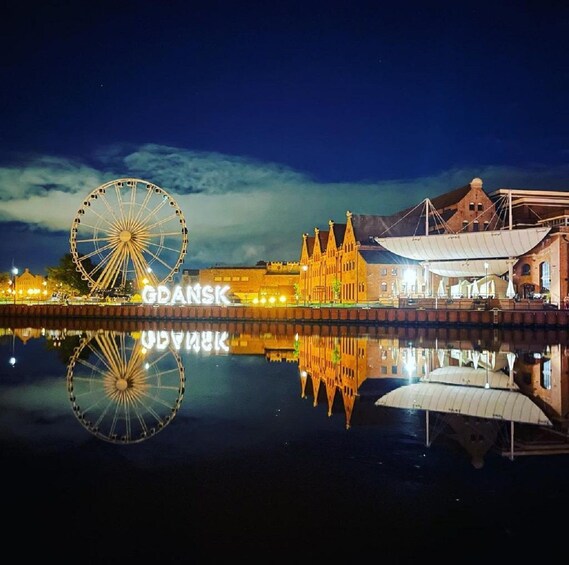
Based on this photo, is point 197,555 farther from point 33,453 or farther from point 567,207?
point 567,207

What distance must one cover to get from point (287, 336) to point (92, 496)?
2982 centimetres

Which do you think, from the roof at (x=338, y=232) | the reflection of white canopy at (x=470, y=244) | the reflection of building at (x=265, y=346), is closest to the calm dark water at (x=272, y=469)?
the reflection of building at (x=265, y=346)

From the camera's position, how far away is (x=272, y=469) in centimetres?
844

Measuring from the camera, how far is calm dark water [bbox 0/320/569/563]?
602cm

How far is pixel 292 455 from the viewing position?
9.20 metres

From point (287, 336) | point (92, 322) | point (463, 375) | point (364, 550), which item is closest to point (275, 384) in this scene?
point (463, 375)

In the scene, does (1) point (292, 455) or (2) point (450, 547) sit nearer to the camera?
(2) point (450, 547)

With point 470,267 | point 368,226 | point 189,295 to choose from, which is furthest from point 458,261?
point 189,295

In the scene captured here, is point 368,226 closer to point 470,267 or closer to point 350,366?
point 470,267

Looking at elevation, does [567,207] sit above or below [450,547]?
above

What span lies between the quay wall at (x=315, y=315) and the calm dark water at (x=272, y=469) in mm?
27330

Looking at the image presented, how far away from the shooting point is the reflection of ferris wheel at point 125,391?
11258 mm

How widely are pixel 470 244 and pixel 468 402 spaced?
40187mm

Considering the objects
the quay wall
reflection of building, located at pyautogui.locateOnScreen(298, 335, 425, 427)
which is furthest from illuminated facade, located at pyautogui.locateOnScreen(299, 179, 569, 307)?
reflection of building, located at pyautogui.locateOnScreen(298, 335, 425, 427)
